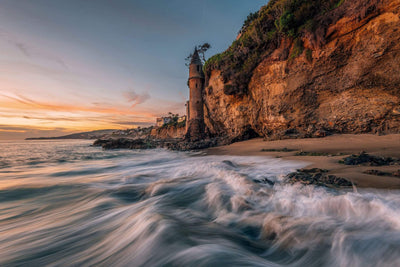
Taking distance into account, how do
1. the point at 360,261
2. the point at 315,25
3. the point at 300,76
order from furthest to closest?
the point at 300,76
the point at 315,25
the point at 360,261

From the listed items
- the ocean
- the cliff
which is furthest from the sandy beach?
the cliff

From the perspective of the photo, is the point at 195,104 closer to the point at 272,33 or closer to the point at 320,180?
the point at 272,33

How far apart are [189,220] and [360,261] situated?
2.06 m

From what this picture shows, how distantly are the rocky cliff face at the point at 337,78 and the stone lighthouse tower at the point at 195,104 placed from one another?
10578 mm

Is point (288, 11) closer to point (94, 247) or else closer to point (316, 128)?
point (316, 128)

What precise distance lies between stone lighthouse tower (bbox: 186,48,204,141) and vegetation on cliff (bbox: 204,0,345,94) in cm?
665

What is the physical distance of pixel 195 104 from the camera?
23.6m

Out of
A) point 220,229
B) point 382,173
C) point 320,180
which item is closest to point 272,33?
point 382,173

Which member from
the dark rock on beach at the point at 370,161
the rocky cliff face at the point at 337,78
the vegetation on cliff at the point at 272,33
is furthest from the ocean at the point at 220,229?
the vegetation on cliff at the point at 272,33

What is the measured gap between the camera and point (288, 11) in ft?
35.1

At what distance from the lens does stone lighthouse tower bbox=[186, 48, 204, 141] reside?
23.5 m

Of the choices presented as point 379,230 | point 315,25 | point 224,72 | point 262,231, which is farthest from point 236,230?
point 224,72

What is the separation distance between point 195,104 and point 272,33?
13102 mm

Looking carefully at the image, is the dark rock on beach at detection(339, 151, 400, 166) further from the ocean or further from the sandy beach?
the ocean
